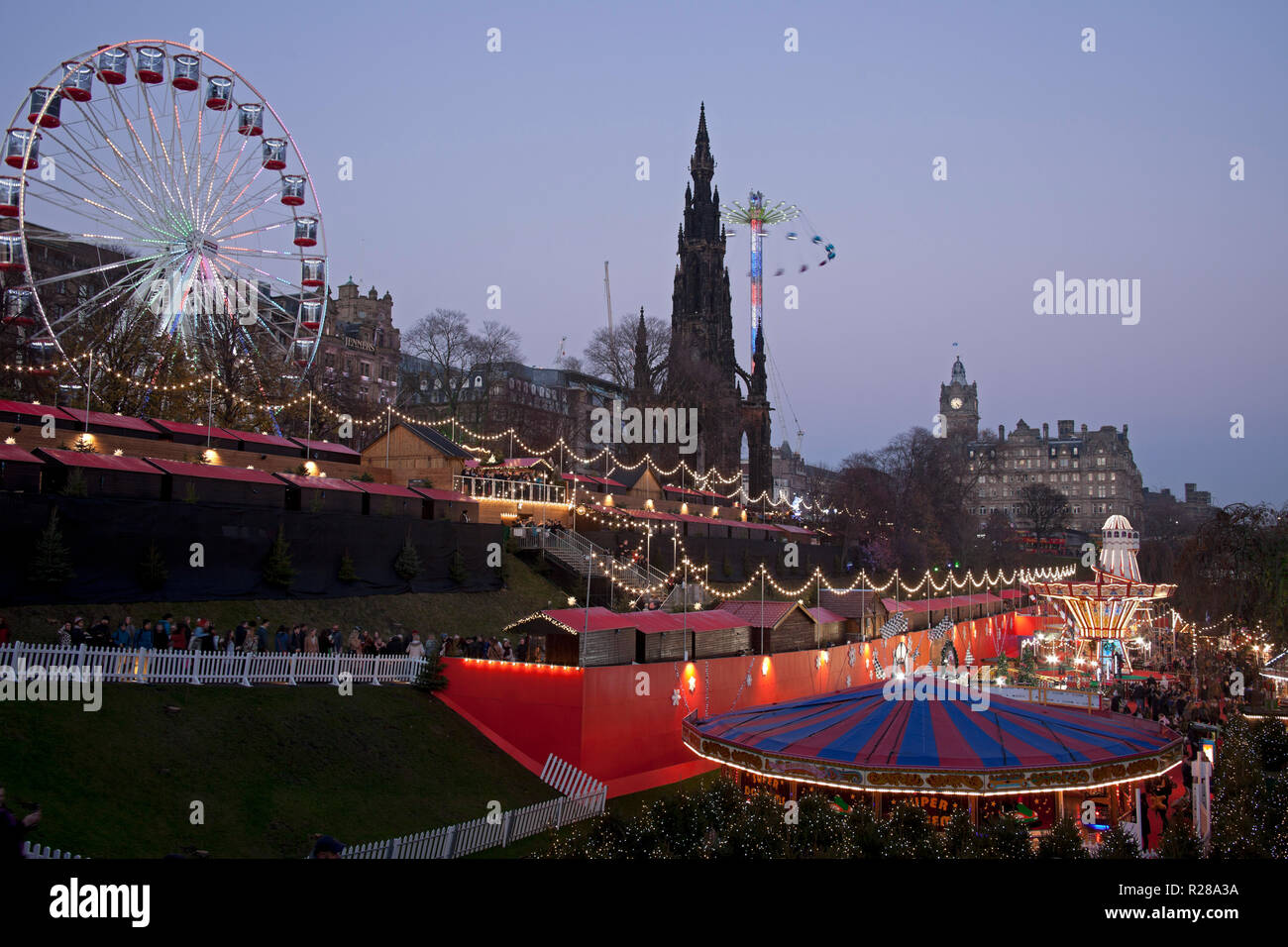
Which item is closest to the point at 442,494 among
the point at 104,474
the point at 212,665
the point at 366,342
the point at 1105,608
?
the point at 104,474

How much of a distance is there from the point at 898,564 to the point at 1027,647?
23.1m

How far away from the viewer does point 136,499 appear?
25.2 meters

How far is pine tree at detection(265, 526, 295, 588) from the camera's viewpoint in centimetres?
2733

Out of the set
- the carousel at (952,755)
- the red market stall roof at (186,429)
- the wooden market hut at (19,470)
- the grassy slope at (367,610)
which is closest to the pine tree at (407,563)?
the grassy slope at (367,610)

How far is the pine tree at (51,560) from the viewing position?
2200 centimetres

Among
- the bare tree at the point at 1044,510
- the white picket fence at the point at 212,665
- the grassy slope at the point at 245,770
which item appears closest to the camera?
the grassy slope at the point at 245,770

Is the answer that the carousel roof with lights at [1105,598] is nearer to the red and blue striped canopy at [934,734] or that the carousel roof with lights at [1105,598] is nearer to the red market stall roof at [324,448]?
the red and blue striped canopy at [934,734]

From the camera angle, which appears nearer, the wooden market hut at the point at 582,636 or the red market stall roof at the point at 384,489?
the wooden market hut at the point at 582,636

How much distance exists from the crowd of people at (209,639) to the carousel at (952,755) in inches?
348

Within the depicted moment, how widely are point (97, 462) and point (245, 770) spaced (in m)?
12.8

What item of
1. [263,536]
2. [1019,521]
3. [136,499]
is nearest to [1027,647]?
[263,536]
